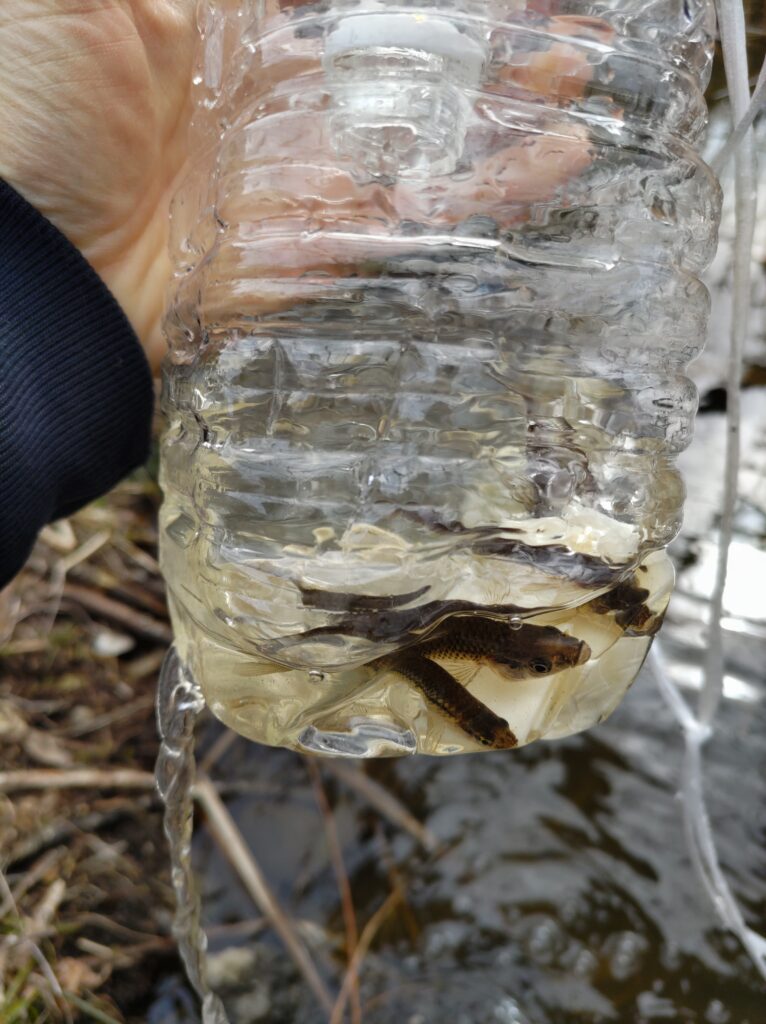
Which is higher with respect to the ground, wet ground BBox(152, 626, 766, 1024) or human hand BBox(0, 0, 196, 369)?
human hand BBox(0, 0, 196, 369)

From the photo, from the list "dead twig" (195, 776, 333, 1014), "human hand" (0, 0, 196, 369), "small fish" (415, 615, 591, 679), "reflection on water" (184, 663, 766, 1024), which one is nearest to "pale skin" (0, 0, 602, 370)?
"human hand" (0, 0, 196, 369)

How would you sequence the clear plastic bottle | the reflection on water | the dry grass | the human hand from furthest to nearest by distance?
1. the reflection on water
2. the dry grass
3. the human hand
4. the clear plastic bottle

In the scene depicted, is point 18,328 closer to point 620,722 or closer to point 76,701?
point 76,701

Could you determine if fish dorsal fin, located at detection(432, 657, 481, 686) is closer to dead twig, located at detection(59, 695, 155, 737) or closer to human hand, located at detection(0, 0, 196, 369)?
human hand, located at detection(0, 0, 196, 369)

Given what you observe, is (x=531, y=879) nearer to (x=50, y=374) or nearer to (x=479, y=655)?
(x=479, y=655)

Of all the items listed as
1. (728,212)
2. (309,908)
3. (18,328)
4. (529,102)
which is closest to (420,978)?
(309,908)

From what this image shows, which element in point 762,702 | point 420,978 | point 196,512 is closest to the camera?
point 196,512

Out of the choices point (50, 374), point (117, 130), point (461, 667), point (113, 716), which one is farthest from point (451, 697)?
point (113, 716)
